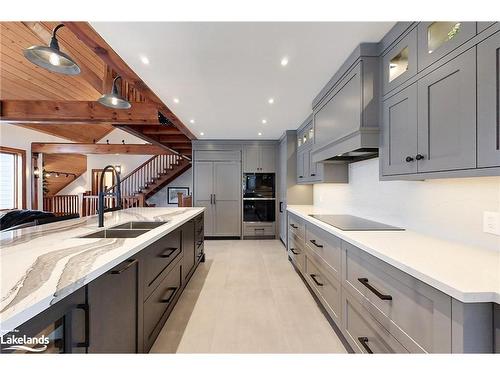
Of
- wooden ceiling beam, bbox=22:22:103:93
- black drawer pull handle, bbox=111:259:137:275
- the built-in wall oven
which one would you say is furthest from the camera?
the built-in wall oven

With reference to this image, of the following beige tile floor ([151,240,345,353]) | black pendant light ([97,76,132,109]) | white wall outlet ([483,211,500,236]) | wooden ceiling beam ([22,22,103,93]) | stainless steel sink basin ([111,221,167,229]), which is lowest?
beige tile floor ([151,240,345,353])

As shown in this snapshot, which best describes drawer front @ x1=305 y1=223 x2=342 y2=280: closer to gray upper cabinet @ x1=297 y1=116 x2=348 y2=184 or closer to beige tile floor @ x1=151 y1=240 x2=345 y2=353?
beige tile floor @ x1=151 y1=240 x2=345 y2=353

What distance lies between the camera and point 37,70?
438cm

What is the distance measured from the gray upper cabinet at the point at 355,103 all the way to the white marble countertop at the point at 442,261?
2.44ft

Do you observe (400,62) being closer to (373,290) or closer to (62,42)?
(373,290)

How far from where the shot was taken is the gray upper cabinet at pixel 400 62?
1406 mm

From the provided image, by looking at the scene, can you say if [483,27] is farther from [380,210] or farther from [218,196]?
[218,196]

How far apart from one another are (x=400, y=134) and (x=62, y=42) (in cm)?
510

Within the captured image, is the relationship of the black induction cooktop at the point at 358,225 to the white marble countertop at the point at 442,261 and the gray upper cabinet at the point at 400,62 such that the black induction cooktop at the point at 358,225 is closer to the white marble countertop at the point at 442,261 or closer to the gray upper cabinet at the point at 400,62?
the white marble countertop at the point at 442,261

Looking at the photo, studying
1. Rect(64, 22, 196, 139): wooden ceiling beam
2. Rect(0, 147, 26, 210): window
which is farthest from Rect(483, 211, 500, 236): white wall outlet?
Rect(0, 147, 26, 210): window

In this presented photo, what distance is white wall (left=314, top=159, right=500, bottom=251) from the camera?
1253mm

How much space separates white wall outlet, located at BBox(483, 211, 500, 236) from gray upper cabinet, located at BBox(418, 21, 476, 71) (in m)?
0.87

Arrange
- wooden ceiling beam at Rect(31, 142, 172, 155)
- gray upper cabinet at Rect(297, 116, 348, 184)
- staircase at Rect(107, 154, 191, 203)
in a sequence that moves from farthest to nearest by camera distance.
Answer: staircase at Rect(107, 154, 191, 203) → wooden ceiling beam at Rect(31, 142, 172, 155) → gray upper cabinet at Rect(297, 116, 348, 184)
